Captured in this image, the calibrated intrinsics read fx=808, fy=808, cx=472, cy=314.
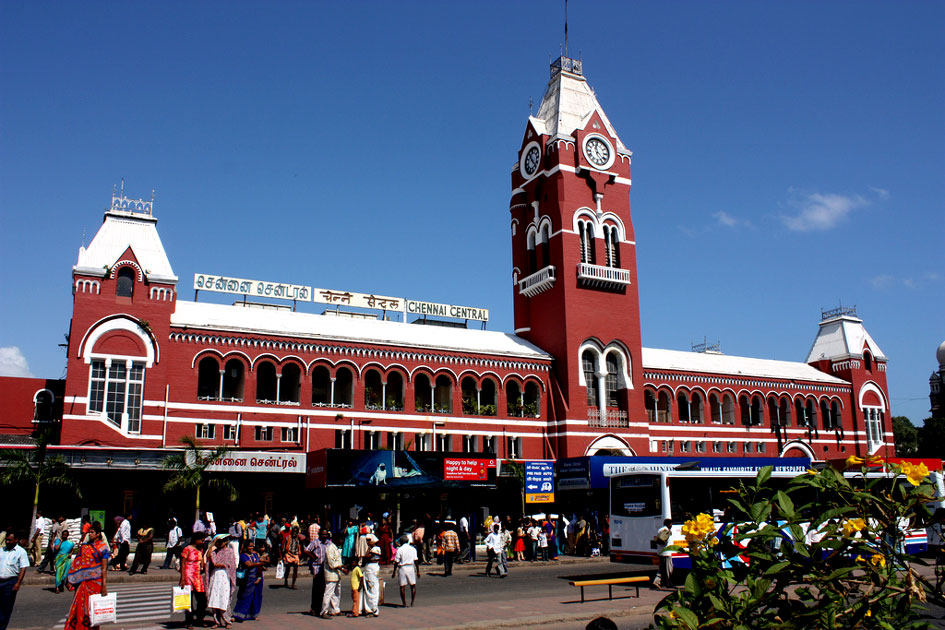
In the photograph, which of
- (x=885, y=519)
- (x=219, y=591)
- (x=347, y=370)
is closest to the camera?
(x=885, y=519)

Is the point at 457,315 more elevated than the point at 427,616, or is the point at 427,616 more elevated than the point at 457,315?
the point at 457,315

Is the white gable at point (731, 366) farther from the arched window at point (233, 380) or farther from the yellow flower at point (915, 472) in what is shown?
the yellow flower at point (915, 472)

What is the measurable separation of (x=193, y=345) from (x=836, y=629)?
120 ft

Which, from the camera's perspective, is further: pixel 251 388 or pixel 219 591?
pixel 251 388

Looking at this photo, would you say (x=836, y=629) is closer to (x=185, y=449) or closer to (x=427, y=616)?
(x=427, y=616)

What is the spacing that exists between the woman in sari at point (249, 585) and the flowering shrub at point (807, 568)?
12.5m

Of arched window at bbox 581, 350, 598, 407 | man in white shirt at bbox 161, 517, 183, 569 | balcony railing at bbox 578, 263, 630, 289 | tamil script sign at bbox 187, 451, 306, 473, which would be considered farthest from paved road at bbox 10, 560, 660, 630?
balcony railing at bbox 578, 263, 630, 289

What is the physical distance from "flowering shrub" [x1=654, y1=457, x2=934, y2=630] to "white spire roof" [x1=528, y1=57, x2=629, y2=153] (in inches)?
1739

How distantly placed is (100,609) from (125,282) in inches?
1091

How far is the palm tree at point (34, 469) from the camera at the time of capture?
3034 centimetres

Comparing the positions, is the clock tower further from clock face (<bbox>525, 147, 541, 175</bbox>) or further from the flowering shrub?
the flowering shrub

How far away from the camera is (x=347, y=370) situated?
42.9 m

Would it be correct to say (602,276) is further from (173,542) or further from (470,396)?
(173,542)

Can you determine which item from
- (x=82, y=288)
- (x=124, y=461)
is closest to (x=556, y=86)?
(x=82, y=288)
